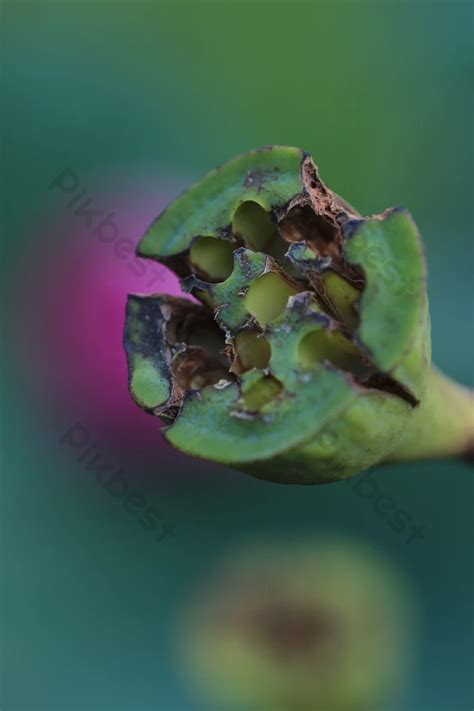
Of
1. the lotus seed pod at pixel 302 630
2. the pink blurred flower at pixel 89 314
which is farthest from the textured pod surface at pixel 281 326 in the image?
the lotus seed pod at pixel 302 630

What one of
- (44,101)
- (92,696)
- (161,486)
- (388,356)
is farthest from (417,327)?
(44,101)

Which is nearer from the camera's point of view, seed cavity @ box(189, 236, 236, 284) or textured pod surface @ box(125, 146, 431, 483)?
textured pod surface @ box(125, 146, 431, 483)

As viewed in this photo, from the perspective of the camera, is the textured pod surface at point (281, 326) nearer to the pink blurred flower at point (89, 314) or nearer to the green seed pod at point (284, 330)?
the green seed pod at point (284, 330)

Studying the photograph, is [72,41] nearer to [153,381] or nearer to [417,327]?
[153,381]

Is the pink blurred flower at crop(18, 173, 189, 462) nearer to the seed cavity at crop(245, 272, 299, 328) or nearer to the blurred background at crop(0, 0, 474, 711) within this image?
the blurred background at crop(0, 0, 474, 711)

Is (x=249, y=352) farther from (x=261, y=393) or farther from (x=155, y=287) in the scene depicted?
(x=155, y=287)

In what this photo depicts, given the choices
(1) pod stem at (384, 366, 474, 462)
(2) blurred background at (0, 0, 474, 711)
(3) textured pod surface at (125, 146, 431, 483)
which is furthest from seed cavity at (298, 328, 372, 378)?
(2) blurred background at (0, 0, 474, 711)
